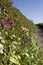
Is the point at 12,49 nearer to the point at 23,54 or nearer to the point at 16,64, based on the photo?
the point at 16,64

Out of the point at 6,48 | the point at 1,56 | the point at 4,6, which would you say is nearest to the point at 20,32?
the point at 4,6

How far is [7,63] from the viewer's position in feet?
13.1

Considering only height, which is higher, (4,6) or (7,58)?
(4,6)

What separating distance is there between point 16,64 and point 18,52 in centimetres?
64

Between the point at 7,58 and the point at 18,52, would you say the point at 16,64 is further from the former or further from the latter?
the point at 18,52

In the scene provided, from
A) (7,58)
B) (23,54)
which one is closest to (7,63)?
(7,58)

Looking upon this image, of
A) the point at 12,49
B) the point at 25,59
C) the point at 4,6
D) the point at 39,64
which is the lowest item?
the point at 39,64

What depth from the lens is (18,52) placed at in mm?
4781

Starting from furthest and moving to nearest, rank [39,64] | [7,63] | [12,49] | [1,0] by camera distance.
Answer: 1. [39,64]
2. [1,0]
3. [12,49]
4. [7,63]

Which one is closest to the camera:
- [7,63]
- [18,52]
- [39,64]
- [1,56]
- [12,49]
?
[1,56]

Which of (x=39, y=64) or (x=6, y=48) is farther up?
(x=6, y=48)

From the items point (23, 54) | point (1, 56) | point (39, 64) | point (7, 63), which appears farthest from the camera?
point (39, 64)

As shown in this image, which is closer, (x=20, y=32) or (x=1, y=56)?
(x=1, y=56)

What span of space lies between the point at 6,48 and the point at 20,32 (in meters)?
1.99
